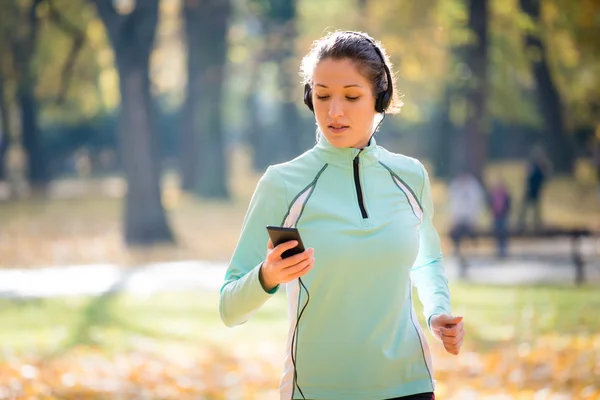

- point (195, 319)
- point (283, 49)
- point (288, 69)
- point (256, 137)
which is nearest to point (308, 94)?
point (195, 319)

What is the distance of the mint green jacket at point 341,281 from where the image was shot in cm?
341

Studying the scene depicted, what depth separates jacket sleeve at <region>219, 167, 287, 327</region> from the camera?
136 inches

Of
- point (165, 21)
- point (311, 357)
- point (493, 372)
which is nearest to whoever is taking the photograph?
point (311, 357)

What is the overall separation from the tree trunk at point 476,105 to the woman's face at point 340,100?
24.6 meters

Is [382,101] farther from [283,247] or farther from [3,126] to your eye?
[3,126]

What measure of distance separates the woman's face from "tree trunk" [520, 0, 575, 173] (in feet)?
91.3

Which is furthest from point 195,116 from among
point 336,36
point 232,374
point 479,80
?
point 336,36

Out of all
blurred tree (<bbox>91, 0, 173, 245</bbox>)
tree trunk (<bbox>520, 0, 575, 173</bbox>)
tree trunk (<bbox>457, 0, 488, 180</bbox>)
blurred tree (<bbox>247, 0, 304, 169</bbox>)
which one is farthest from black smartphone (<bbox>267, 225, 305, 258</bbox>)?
blurred tree (<bbox>247, 0, 304, 169</bbox>)

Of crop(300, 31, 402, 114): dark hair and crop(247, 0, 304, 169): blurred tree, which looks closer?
crop(300, 31, 402, 114): dark hair

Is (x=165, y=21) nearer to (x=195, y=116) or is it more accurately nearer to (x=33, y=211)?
(x=195, y=116)

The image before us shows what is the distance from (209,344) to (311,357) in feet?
31.0

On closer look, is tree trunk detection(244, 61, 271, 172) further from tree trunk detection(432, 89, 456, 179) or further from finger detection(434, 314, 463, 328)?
finger detection(434, 314, 463, 328)

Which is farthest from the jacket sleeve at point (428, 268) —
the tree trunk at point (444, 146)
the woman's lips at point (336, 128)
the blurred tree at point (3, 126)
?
the tree trunk at point (444, 146)

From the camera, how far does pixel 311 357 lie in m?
3.46
